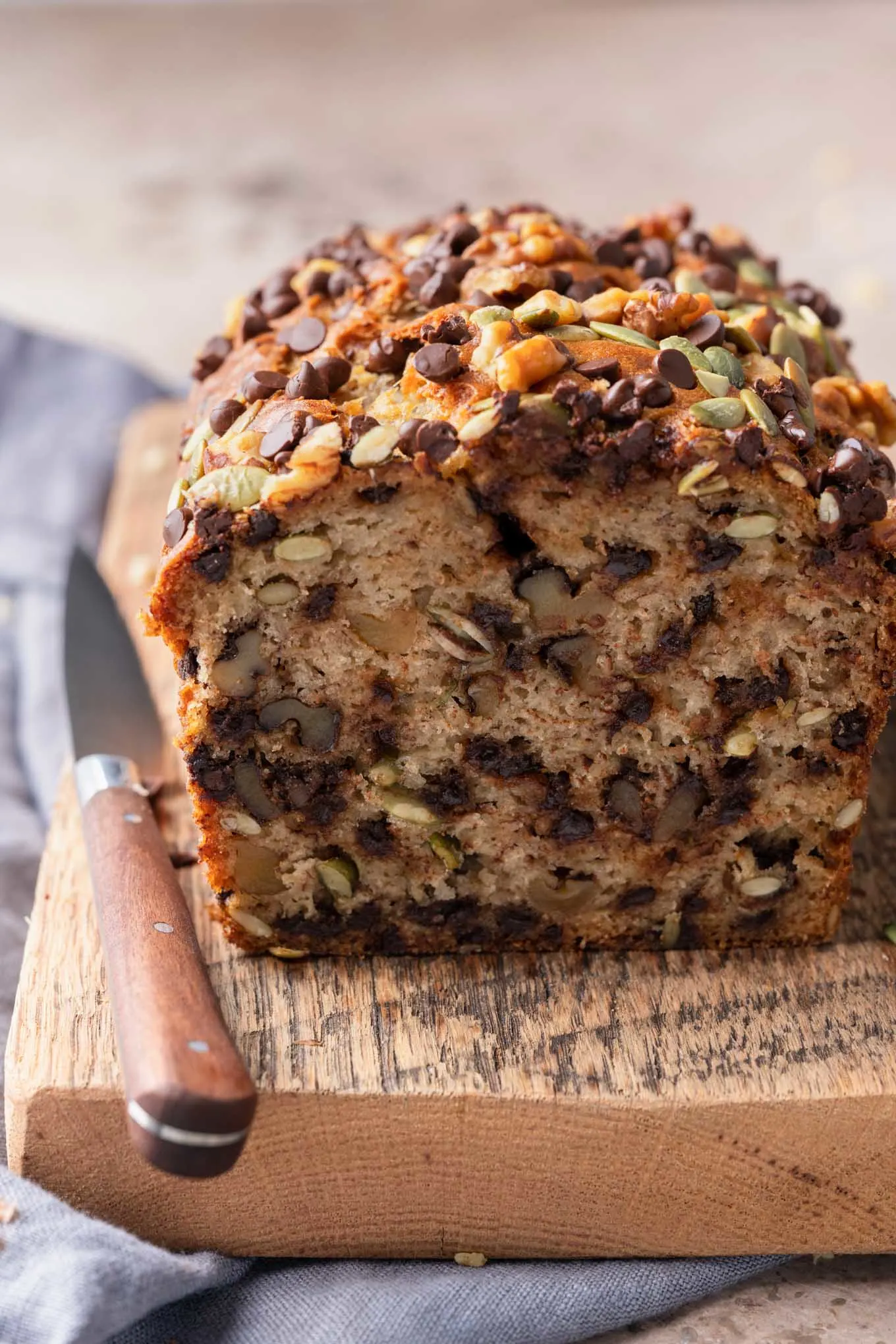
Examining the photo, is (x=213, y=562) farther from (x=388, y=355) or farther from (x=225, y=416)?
(x=388, y=355)

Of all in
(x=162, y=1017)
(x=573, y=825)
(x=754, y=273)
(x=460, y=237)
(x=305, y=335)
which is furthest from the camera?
(x=754, y=273)

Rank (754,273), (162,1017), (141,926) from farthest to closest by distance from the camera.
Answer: (754,273) → (141,926) → (162,1017)

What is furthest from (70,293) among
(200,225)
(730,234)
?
(730,234)

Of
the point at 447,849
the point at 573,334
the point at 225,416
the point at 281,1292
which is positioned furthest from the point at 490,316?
the point at 281,1292

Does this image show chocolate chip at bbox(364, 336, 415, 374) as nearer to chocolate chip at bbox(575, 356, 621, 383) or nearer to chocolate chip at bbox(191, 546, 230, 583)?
chocolate chip at bbox(575, 356, 621, 383)

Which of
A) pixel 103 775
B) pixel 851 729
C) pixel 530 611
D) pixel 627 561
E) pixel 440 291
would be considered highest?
pixel 440 291

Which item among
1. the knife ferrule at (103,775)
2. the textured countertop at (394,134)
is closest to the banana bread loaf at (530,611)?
the knife ferrule at (103,775)
